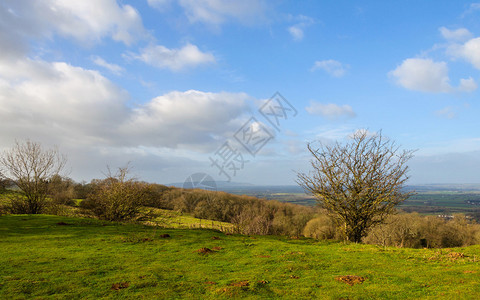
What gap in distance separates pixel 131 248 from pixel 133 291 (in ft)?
21.4

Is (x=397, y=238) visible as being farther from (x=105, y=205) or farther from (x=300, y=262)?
(x=105, y=205)

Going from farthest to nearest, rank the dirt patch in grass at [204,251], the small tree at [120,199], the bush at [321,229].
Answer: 1. the bush at [321,229]
2. the small tree at [120,199]
3. the dirt patch in grass at [204,251]

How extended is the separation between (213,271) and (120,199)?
23806mm

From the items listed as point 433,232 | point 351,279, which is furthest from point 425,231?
point 351,279

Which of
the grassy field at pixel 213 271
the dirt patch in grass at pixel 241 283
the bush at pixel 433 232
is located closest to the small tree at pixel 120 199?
the grassy field at pixel 213 271

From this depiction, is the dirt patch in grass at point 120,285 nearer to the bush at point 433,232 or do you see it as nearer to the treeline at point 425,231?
the treeline at point 425,231

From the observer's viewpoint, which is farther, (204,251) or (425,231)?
(425,231)

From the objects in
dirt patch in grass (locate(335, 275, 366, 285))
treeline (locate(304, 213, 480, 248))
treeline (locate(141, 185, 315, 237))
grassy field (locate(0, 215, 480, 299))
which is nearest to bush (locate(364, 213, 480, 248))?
treeline (locate(304, 213, 480, 248))

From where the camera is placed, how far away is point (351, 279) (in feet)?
28.9

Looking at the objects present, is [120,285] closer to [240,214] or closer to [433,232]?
[240,214]

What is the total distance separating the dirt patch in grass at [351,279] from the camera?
28.2 ft

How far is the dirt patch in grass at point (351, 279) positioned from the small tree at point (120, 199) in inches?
1046

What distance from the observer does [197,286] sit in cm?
827

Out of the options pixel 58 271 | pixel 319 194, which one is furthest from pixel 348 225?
pixel 58 271
